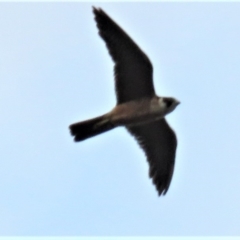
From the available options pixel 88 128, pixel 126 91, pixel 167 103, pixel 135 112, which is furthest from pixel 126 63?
pixel 88 128

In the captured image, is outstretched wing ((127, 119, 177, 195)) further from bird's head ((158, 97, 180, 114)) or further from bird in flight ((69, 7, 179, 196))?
bird's head ((158, 97, 180, 114))

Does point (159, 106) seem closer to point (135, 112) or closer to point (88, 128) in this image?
point (135, 112)

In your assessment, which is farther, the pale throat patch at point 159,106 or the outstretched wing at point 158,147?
the outstretched wing at point 158,147

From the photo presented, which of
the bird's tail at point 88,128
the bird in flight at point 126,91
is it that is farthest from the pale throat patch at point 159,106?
the bird's tail at point 88,128

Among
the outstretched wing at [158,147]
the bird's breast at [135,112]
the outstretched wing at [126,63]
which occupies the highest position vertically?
the outstretched wing at [126,63]

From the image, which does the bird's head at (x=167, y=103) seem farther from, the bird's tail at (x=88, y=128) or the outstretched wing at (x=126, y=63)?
the bird's tail at (x=88, y=128)
